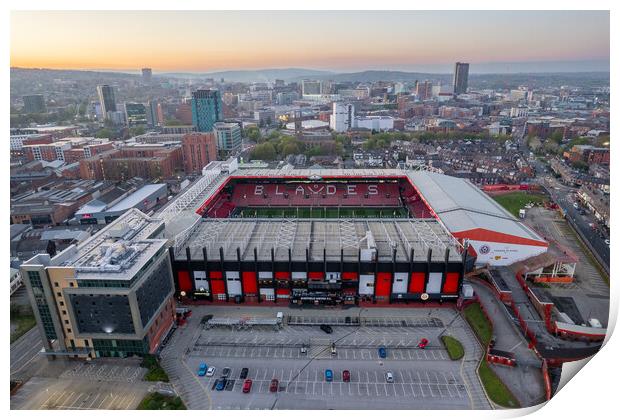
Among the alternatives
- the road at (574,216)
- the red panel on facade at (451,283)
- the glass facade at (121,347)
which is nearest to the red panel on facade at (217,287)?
the glass facade at (121,347)

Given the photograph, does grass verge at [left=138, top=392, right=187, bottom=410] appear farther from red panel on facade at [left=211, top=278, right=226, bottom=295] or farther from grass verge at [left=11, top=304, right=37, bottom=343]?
grass verge at [left=11, top=304, right=37, bottom=343]

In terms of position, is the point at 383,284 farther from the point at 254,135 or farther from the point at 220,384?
the point at 254,135

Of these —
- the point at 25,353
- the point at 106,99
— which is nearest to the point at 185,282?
the point at 25,353

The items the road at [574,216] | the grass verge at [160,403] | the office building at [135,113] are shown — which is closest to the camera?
the grass verge at [160,403]

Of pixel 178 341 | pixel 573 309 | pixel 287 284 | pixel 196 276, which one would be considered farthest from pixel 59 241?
pixel 573 309

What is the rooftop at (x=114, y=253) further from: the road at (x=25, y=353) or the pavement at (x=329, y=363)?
the road at (x=25, y=353)

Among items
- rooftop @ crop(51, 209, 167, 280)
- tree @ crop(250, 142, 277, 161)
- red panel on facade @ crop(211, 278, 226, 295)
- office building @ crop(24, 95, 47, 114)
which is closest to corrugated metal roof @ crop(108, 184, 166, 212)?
rooftop @ crop(51, 209, 167, 280)
